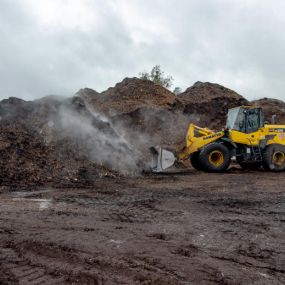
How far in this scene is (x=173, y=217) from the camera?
722 cm

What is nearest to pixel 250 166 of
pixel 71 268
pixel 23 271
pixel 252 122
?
pixel 252 122

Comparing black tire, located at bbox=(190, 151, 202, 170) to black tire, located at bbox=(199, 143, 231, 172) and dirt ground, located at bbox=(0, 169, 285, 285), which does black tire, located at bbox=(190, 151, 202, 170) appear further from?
dirt ground, located at bbox=(0, 169, 285, 285)

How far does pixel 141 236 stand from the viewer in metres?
5.85

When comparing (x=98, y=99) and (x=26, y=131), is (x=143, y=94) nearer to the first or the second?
(x=98, y=99)

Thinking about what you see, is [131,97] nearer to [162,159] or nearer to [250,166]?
[250,166]

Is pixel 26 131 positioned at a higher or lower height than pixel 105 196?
higher

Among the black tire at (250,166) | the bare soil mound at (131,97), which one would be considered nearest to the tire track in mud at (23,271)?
the black tire at (250,166)

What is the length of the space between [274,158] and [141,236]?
34.1 ft

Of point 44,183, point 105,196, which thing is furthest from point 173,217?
point 44,183

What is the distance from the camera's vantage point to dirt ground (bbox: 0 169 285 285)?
14.5 ft

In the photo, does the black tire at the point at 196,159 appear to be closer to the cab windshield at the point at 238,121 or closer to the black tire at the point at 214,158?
the black tire at the point at 214,158

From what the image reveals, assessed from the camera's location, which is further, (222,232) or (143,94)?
(143,94)

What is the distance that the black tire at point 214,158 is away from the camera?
14.5 m

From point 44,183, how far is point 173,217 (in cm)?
458
